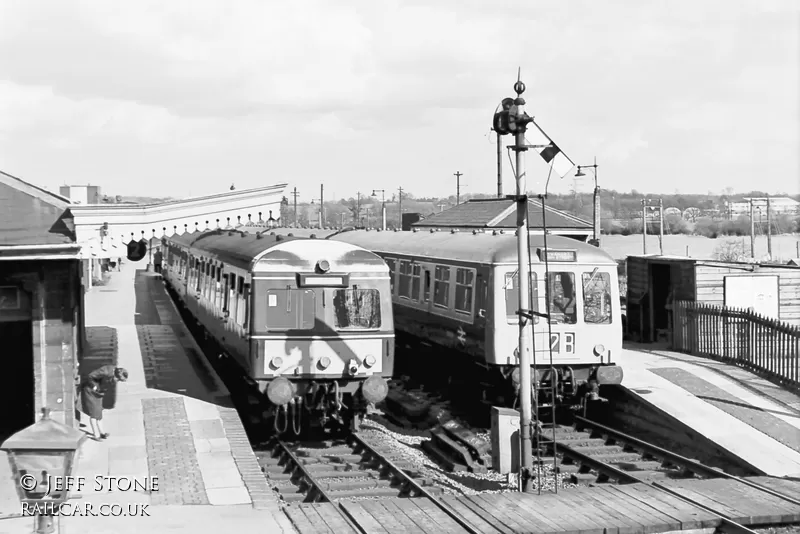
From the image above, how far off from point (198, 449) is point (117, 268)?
141ft

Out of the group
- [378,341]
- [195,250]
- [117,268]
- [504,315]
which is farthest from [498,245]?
[117,268]

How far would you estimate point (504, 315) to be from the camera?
16.1 m

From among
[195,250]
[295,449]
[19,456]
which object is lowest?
[295,449]

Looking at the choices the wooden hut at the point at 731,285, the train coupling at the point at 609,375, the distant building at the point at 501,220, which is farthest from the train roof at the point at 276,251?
the distant building at the point at 501,220

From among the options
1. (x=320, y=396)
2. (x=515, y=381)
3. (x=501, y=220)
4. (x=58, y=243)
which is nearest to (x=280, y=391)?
(x=320, y=396)

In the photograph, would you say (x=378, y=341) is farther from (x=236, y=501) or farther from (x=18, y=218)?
(x=18, y=218)

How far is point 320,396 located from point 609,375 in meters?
4.89

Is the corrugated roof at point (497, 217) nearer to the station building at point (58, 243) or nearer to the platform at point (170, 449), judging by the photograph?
the platform at point (170, 449)

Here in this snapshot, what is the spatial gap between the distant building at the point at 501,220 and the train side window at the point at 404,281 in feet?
25.8

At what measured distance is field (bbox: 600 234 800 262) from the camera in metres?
68.4

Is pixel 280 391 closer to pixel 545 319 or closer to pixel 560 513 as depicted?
pixel 545 319

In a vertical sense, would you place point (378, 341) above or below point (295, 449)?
above

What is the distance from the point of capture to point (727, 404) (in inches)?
622

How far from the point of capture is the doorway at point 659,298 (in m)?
22.4
